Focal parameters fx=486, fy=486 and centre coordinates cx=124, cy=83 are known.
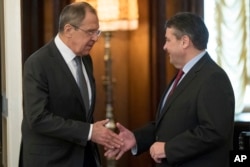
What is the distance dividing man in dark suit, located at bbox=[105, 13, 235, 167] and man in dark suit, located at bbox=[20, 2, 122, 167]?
1.12 feet

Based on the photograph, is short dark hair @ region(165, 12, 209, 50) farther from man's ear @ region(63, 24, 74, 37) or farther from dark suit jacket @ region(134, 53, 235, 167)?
man's ear @ region(63, 24, 74, 37)

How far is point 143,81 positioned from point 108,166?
2.35 ft

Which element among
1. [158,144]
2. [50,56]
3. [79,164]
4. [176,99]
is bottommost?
[79,164]

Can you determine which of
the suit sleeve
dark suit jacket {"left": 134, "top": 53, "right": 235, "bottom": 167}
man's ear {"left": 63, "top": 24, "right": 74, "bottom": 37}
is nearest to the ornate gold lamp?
man's ear {"left": 63, "top": 24, "right": 74, "bottom": 37}

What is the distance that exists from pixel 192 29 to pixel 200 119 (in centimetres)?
41

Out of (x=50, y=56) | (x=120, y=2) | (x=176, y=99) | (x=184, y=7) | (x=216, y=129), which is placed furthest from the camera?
(x=184, y=7)

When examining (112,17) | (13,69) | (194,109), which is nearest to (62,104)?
(194,109)

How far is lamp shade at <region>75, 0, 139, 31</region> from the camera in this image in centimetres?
317

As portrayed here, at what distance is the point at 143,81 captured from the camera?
3.69m

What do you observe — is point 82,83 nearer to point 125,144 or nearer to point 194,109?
point 125,144

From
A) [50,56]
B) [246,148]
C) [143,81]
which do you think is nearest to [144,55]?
[143,81]

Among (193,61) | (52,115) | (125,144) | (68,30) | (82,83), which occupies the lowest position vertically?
(125,144)

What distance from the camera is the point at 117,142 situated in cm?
252

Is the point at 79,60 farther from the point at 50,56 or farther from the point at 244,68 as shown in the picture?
the point at 244,68
